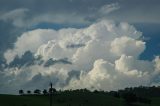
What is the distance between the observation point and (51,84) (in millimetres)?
146875
